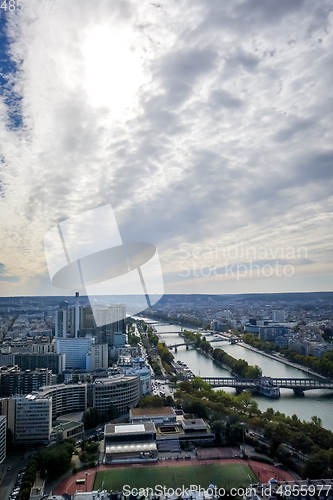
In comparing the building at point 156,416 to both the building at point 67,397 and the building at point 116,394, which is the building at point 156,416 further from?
the building at point 67,397

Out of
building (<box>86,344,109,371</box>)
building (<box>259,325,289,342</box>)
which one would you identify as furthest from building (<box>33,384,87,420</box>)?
building (<box>259,325,289,342</box>)

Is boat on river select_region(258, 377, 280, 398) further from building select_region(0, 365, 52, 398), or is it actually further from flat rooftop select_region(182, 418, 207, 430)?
building select_region(0, 365, 52, 398)

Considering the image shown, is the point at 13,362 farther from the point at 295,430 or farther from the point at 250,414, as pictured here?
the point at 295,430

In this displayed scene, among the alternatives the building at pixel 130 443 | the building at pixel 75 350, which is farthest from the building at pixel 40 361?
the building at pixel 130 443

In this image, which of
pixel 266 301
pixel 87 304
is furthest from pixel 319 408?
pixel 266 301

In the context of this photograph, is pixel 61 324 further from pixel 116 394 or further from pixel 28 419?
pixel 28 419

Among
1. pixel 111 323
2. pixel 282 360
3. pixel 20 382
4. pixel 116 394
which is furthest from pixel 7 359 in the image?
pixel 282 360

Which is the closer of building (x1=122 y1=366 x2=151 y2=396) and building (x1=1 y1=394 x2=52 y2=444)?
building (x1=1 y1=394 x2=52 y2=444)

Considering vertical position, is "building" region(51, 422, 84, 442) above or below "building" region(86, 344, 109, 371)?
below
